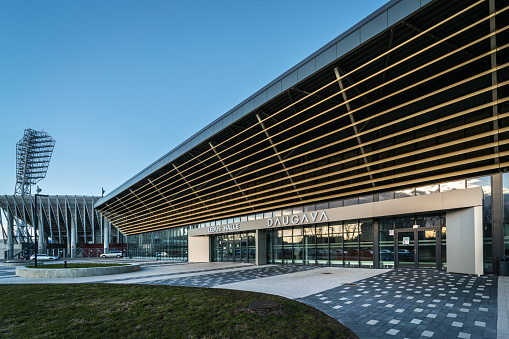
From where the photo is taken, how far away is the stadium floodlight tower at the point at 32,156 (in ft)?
274

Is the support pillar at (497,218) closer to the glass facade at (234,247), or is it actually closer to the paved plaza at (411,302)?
the paved plaza at (411,302)

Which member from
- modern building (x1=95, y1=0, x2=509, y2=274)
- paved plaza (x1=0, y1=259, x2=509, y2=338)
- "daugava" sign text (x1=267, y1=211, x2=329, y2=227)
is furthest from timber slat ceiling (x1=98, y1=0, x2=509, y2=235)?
paved plaza (x1=0, y1=259, x2=509, y2=338)

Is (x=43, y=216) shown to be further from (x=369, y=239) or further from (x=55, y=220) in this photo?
(x=369, y=239)

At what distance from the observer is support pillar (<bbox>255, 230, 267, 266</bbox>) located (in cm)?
2786

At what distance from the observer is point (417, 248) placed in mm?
18656

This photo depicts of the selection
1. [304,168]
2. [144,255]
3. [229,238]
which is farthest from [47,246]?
[304,168]

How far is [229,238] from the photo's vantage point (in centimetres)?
3356

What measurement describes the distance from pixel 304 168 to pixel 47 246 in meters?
75.9

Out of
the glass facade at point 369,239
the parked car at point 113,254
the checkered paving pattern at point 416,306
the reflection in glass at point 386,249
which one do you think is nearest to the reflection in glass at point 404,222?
the glass facade at point 369,239

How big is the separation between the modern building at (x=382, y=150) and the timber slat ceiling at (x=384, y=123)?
8 centimetres

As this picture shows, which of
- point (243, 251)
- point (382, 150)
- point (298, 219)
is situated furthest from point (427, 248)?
point (243, 251)

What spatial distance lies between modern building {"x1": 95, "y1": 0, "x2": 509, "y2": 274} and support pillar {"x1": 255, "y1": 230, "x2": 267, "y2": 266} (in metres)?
0.09

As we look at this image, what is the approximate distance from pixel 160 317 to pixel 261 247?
1976 centimetres

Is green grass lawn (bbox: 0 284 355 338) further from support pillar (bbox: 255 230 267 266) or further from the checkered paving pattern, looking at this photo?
support pillar (bbox: 255 230 267 266)
